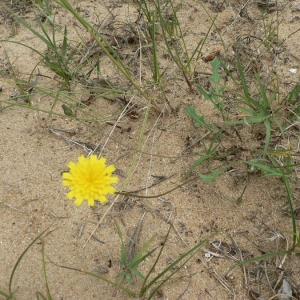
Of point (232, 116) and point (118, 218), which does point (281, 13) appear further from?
point (118, 218)

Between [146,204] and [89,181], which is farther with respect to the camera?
[146,204]

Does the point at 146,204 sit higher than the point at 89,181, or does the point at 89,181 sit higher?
the point at 89,181

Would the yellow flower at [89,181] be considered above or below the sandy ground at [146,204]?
above

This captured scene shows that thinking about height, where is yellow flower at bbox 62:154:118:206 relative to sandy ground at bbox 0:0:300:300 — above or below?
above

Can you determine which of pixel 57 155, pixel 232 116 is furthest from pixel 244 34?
pixel 57 155
